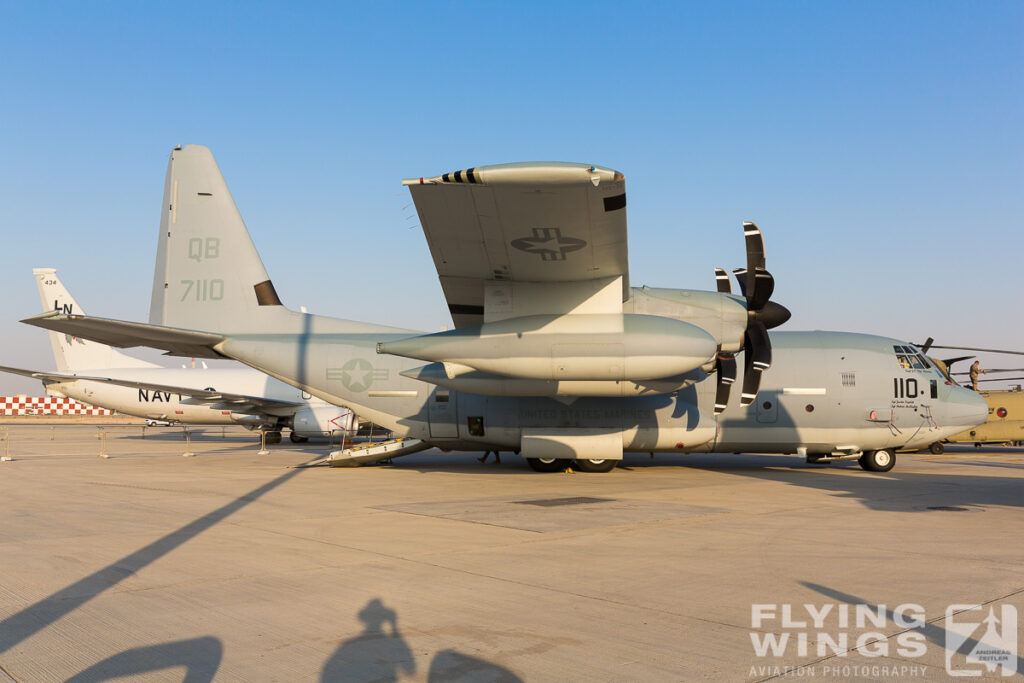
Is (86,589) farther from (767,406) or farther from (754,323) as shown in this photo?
(767,406)

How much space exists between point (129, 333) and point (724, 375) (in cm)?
1375

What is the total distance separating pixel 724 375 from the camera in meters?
16.4

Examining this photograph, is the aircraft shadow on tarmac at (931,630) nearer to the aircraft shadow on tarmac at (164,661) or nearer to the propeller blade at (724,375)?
the aircraft shadow on tarmac at (164,661)

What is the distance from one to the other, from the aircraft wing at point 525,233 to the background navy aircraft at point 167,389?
1717cm

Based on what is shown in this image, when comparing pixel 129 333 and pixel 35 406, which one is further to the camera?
pixel 35 406

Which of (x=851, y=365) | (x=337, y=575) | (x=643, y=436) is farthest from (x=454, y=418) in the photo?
(x=337, y=575)

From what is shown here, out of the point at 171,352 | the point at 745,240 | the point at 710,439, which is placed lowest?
the point at 710,439

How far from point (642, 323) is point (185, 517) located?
9.09 m

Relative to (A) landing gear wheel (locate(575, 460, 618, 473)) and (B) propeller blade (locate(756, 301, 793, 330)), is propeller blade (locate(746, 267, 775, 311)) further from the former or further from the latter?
(A) landing gear wheel (locate(575, 460, 618, 473))

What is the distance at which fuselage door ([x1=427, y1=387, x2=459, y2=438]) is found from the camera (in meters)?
19.5

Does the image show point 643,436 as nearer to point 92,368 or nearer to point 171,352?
point 171,352

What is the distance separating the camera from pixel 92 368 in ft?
124

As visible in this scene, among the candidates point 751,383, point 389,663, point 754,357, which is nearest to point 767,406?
point 751,383

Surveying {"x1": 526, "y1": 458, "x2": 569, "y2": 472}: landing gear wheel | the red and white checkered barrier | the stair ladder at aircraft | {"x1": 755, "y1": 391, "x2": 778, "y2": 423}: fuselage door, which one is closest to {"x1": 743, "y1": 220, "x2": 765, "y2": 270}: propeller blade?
{"x1": 755, "y1": 391, "x2": 778, "y2": 423}: fuselage door
